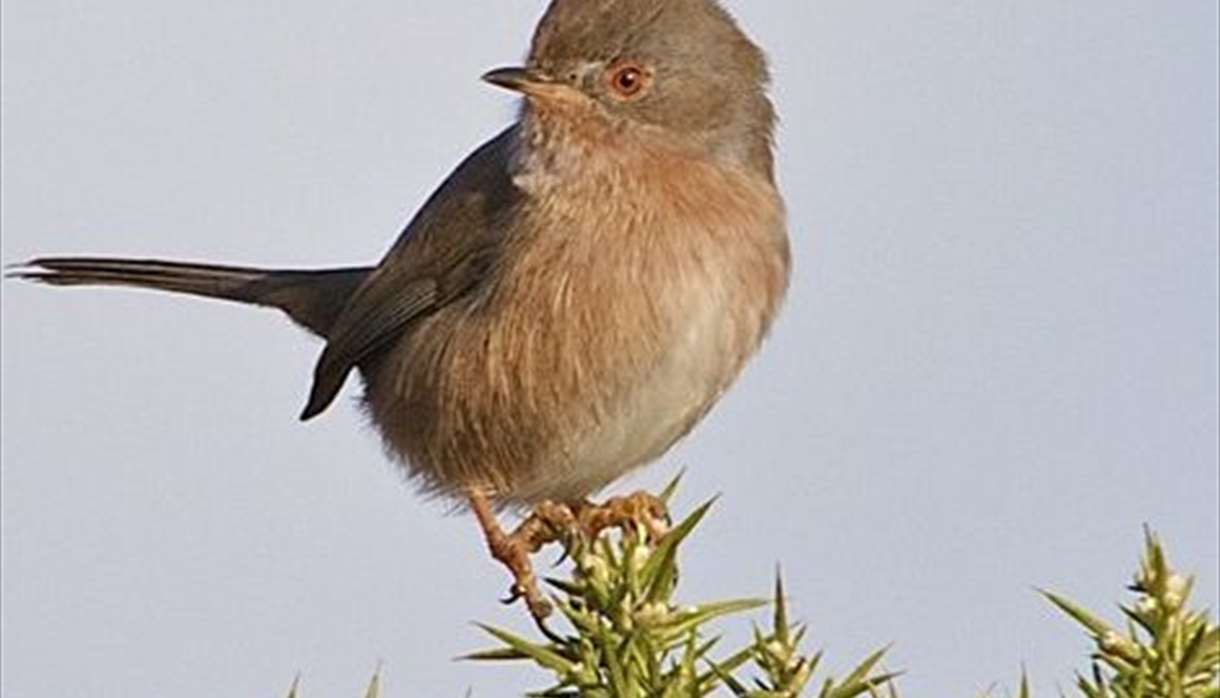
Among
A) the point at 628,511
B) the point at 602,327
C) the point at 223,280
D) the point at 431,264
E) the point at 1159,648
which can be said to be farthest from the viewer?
the point at 223,280

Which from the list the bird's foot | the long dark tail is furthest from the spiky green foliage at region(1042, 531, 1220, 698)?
the long dark tail

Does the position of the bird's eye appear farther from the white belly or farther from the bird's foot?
the bird's foot

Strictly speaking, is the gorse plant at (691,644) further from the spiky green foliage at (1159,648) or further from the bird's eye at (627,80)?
the bird's eye at (627,80)

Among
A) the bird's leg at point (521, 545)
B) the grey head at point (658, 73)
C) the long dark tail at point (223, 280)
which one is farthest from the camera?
the long dark tail at point (223, 280)

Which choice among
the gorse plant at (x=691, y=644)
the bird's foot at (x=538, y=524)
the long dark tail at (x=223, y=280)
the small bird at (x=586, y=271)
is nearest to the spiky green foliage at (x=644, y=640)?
the gorse plant at (x=691, y=644)

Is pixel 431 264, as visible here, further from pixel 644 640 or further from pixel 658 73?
pixel 644 640

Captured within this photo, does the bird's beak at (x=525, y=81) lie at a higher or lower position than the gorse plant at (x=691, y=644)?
higher

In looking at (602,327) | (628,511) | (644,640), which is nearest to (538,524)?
(628,511)
